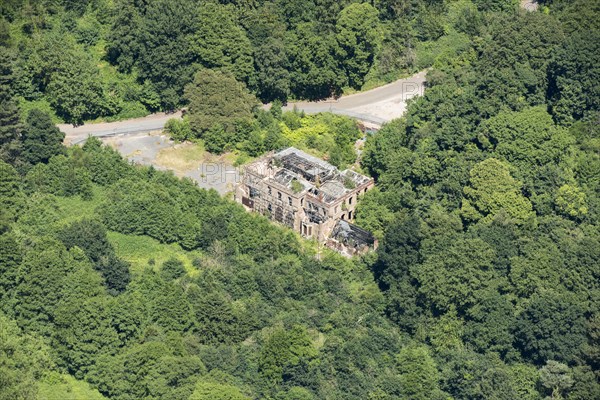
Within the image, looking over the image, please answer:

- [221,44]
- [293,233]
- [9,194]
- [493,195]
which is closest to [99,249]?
[9,194]

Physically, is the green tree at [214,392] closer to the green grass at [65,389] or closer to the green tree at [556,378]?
the green grass at [65,389]

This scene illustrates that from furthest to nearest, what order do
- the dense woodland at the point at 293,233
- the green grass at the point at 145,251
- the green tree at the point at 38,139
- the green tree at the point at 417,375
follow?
the green tree at the point at 38,139
the green grass at the point at 145,251
the dense woodland at the point at 293,233
the green tree at the point at 417,375

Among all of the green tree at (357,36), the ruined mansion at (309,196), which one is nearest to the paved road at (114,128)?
the ruined mansion at (309,196)

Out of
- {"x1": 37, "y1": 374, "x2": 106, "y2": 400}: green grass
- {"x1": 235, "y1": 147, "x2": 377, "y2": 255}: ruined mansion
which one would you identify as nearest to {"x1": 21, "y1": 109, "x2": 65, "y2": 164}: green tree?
{"x1": 235, "y1": 147, "x2": 377, "y2": 255}: ruined mansion

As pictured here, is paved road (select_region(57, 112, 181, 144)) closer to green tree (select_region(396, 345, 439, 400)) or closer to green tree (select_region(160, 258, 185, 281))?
green tree (select_region(160, 258, 185, 281))

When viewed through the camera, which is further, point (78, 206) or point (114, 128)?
point (114, 128)

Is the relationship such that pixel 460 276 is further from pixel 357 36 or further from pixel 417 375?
pixel 357 36

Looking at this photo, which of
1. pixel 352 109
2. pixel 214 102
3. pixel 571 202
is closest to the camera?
pixel 571 202
